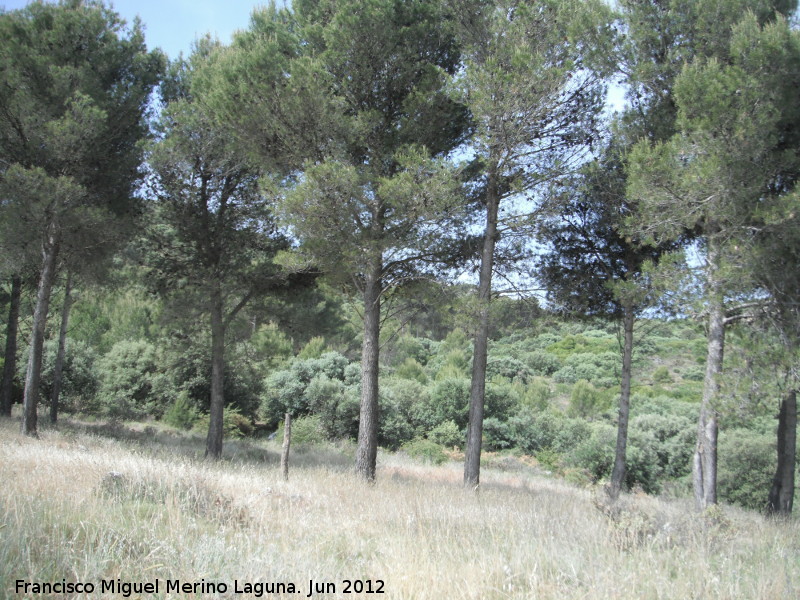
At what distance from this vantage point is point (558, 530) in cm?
473

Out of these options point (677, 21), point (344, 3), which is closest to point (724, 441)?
point (677, 21)

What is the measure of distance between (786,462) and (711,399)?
5120 mm

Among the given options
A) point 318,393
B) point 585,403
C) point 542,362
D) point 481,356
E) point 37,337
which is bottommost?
point 585,403

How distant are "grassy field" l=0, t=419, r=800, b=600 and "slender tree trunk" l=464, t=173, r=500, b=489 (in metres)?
2.82

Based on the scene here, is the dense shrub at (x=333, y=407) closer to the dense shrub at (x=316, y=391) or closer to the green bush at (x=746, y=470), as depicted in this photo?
the dense shrub at (x=316, y=391)

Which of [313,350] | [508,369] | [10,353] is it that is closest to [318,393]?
[313,350]

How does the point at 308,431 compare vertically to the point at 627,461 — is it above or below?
above

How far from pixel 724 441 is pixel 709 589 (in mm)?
17334

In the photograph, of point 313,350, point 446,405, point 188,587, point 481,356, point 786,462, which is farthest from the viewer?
point 313,350

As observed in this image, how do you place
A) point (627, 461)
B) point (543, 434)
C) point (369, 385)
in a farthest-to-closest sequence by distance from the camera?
point (543, 434) → point (627, 461) → point (369, 385)

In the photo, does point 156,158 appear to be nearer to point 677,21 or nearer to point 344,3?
point 344,3

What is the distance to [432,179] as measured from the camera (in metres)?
7.75

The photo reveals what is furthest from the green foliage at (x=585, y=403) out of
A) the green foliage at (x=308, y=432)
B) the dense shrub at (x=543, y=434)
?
the green foliage at (x=308, y=432)

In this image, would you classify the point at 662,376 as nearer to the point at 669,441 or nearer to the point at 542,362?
the point at 542,362
